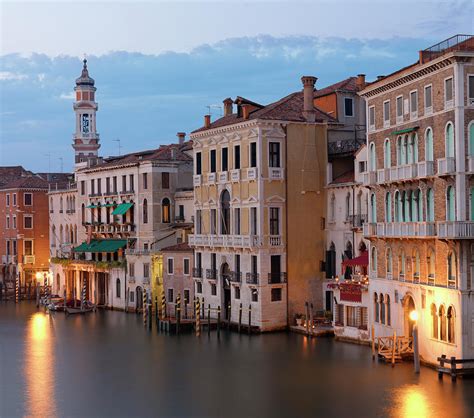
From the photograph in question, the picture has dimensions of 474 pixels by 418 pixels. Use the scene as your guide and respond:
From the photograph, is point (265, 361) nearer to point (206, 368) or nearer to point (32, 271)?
point (206, 368)

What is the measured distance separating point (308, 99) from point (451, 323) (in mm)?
17679

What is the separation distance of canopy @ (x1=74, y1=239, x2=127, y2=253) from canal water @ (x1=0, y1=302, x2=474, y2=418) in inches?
543

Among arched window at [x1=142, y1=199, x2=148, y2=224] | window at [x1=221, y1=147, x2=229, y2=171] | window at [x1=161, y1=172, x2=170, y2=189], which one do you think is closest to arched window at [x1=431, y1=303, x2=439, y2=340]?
window at [x1=221, y1=147, x2=229, y2=171]

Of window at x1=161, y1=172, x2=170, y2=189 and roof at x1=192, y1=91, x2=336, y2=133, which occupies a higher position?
roof at x1=192, y1=91, x2=336, y2=133

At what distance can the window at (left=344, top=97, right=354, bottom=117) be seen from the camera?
46341 mm

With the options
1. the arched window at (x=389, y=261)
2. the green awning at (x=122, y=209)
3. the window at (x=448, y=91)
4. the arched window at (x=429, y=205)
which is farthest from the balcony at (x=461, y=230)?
the green awning at (x=122, y=209)

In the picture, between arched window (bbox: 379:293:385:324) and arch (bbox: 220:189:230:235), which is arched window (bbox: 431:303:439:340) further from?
arch (bbox: 220:189:230:235)

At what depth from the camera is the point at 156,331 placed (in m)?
45.8

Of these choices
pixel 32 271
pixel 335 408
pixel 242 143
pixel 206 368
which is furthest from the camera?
pixel 32 271

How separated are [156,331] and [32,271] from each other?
28397 millimetres

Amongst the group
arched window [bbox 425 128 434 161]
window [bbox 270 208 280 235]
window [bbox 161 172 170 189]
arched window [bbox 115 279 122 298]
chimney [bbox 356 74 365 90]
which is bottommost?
arched window [bbox 115 279 122 298]

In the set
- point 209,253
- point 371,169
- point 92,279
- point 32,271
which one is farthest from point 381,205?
point 32,271

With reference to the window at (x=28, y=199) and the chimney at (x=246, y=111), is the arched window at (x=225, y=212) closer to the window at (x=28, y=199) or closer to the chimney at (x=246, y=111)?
the chimney at (x=246, y=111)

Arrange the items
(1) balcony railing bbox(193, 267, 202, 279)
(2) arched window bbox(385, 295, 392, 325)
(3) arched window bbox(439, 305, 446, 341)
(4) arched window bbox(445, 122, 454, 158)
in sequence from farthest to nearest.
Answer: (1) balcony railing bbox(193, 267, 202, 279)
(2) arched window bbox(385, 295, 392, 325)
(3) arched window bbox(439, 305, 446, 341)
(4) arched window bbox(445, 122, 454, 158)
